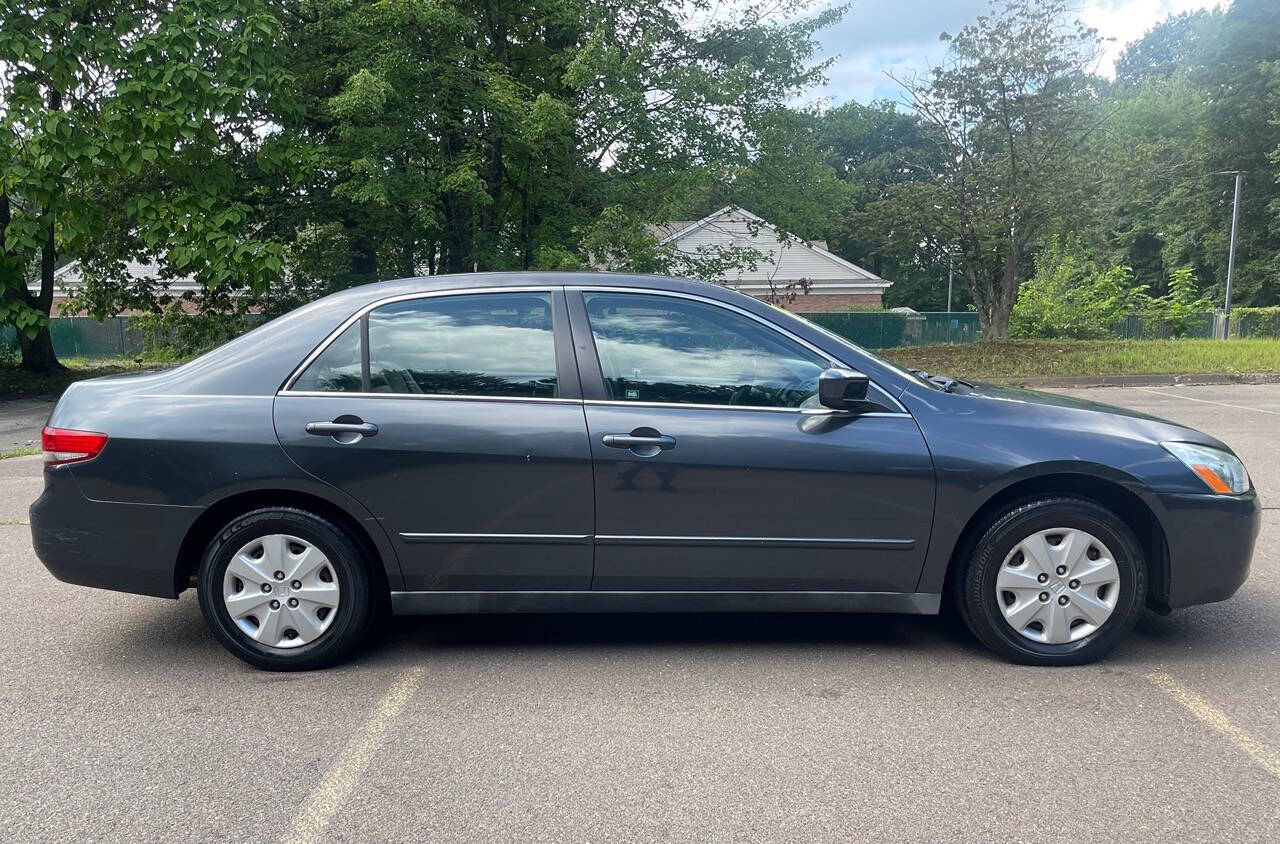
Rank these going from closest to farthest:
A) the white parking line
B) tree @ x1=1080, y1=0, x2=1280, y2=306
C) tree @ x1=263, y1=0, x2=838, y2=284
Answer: the white parking line < tree @ x1=263, y1=0, x2=838, y2=284 < tree @ x1=1080, y1=0, x2=1280, y2=306

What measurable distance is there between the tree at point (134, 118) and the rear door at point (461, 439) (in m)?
10.9

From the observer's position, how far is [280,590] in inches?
145

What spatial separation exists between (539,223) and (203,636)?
46.4ft

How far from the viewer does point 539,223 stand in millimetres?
17531

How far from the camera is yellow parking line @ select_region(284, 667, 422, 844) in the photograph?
8.71 feet

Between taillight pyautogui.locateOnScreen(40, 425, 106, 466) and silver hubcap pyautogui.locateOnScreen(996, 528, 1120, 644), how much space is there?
12.0ft

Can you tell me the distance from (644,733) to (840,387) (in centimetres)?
147

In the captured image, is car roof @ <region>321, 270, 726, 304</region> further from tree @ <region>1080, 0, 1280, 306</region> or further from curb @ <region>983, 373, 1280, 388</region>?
tree @ <region>1080, 0, 1280, 306</region>

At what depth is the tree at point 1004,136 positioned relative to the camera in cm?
1956

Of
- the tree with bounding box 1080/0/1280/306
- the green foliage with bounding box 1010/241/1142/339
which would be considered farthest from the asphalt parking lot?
the tree with bounding box 1080/0/1280/306

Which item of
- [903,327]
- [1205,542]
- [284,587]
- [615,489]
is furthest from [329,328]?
[903,327]

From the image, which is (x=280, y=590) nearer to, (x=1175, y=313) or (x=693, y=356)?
(x=693, y=356)

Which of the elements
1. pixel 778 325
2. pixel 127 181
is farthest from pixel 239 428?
pixel 127 181

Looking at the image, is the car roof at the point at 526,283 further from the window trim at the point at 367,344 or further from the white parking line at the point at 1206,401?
the white parking line at the point at 1206,401
